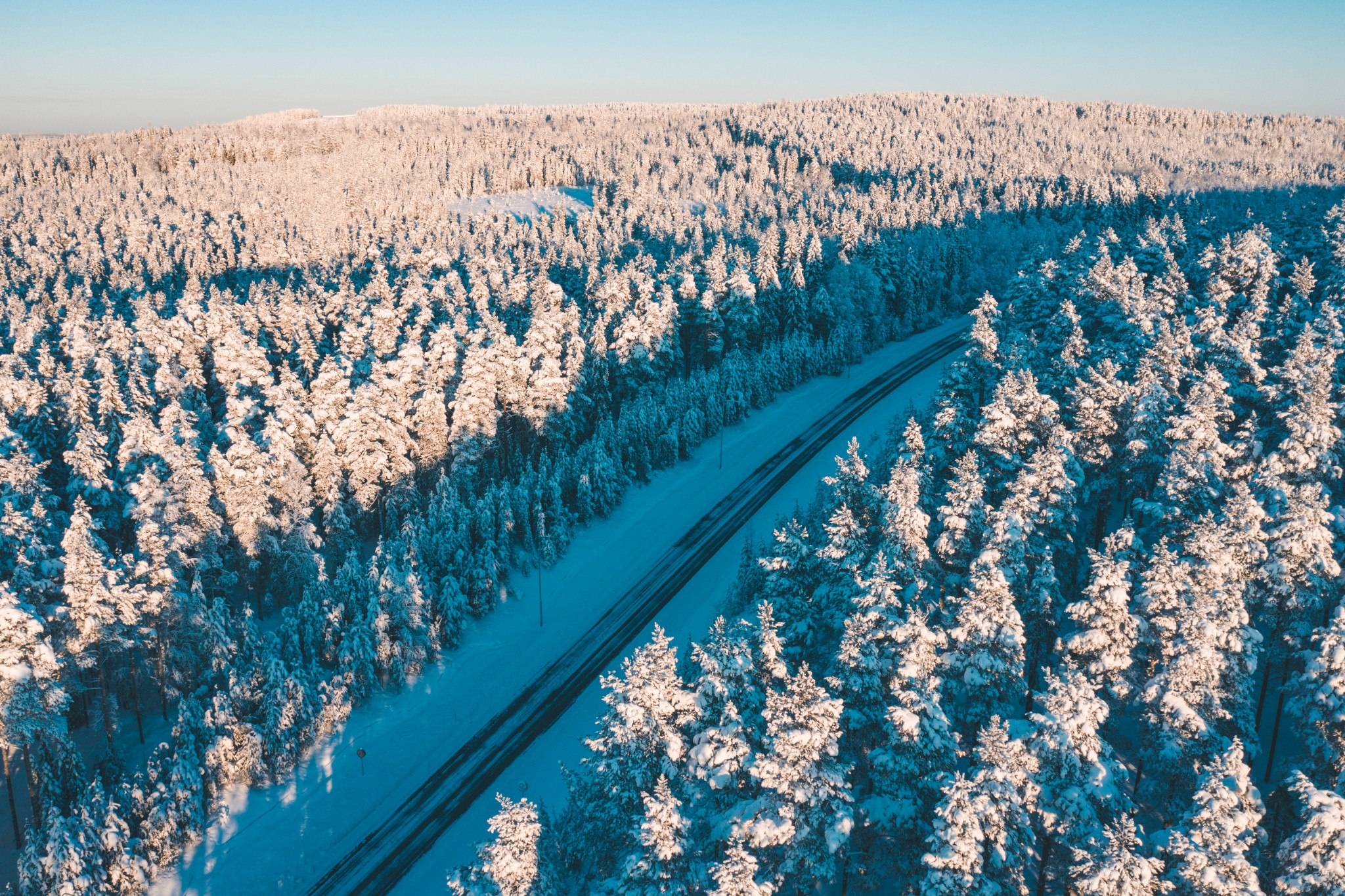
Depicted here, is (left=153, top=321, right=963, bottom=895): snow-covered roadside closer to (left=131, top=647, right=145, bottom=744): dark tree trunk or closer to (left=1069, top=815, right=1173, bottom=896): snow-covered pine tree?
(left=131, top=647, right=145, bottom=744): dark tree trunk

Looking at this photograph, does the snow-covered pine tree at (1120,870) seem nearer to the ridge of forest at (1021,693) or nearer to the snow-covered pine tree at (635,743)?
the ridge of forest at (1021,693)

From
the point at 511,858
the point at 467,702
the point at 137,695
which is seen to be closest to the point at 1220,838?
the point at 511,858

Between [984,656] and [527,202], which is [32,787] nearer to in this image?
[984,656]

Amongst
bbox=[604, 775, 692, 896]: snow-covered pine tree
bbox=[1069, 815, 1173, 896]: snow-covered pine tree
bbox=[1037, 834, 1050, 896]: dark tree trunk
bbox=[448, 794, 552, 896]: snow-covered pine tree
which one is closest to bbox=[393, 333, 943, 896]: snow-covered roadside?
bbox=[448, 794, 552, 896]: snow-covered pine tree

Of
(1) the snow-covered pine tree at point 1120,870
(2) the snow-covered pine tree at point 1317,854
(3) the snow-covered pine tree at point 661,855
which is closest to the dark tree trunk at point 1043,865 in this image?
(1) the snow-covered pine tree at point 1120,870

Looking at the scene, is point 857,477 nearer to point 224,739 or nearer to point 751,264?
point 224,739
